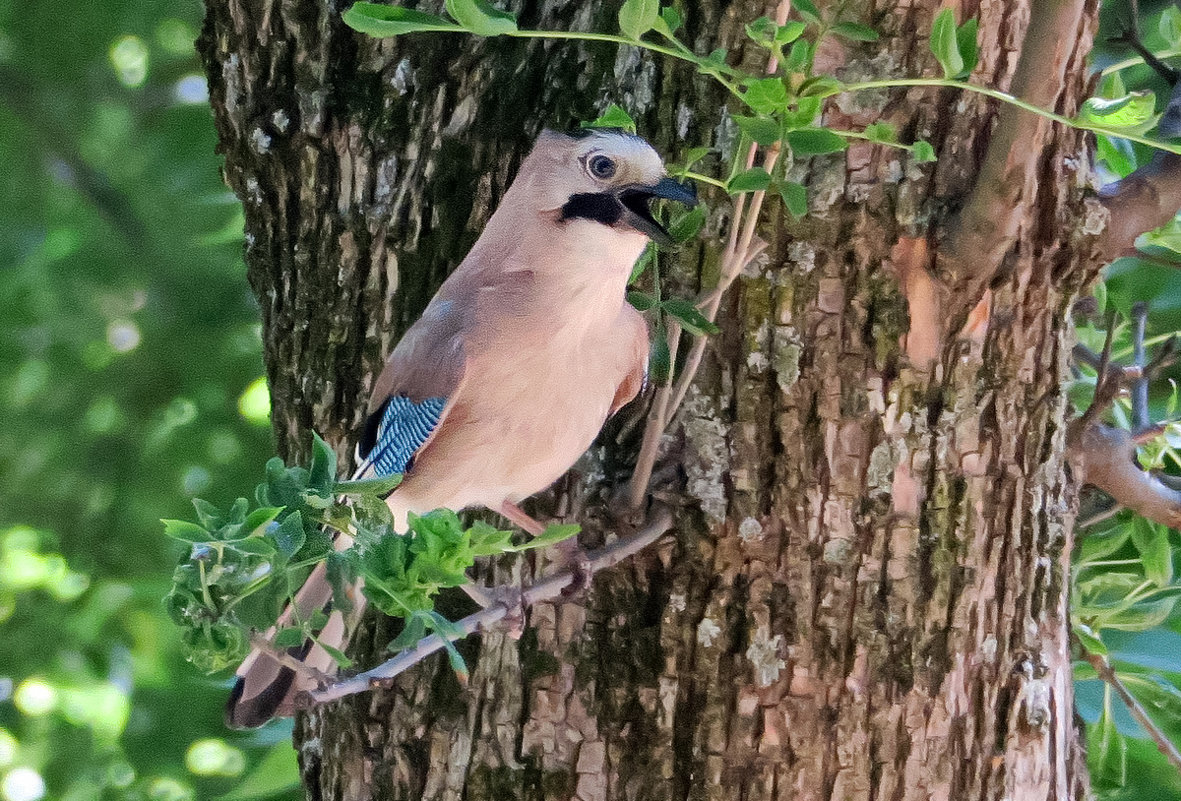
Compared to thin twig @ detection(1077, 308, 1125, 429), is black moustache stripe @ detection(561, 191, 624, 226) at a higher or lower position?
higher

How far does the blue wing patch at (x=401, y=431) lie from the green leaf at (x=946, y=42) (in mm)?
747

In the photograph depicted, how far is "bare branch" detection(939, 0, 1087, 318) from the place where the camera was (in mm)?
1243

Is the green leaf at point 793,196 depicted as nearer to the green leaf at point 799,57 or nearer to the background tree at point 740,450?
the green leaf at point 799,57

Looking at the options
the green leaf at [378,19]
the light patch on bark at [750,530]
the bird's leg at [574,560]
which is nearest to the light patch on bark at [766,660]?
the light patch on bark at [750,530]

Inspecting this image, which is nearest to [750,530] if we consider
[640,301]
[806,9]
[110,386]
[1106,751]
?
[640,301]

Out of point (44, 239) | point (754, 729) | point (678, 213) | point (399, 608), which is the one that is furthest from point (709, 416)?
point (44, 239)

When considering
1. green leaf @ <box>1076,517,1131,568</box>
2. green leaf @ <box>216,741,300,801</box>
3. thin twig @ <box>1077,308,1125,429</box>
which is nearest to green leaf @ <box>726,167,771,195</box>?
thin twig @ <box>1077,308,1125,429</box>

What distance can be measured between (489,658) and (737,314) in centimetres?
60

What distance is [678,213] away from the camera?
1.48m

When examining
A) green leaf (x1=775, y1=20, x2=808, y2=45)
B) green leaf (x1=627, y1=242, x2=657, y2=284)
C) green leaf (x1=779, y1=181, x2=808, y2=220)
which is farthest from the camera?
green leaf (x1=627, y1=242, x2=657, y2=284)

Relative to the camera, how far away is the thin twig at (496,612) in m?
1.22

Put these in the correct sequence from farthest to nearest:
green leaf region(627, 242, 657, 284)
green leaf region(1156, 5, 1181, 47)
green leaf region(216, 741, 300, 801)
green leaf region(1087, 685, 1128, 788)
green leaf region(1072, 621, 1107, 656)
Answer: green leaf region(216, 741, 300, 801), green leaf region(1087, 685, 1128, 788), green leaf region(1072, 621, 1107, 656), green leaf region(1156, 5, 1181, 47), green leaf region(627, 242, 657, 284)

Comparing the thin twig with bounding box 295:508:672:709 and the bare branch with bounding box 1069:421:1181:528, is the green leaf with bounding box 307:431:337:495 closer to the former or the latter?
the thin twig with bounding box 295:508:672:709

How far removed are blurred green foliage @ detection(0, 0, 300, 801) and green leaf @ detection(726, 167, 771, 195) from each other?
211cm
